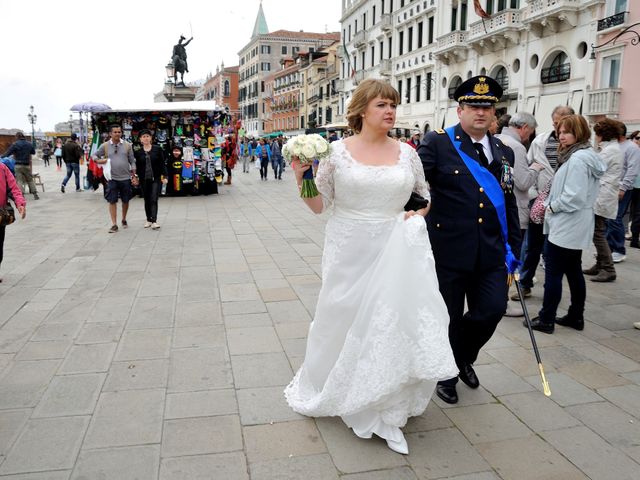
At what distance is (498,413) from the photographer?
3455 millimetres

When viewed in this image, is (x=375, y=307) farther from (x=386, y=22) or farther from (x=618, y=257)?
(x=386, y=22)

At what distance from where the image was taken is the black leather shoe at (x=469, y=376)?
3.80 metres

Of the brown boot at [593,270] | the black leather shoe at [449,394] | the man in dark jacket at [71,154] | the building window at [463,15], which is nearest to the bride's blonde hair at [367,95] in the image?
the black leather shoe at [449,394]

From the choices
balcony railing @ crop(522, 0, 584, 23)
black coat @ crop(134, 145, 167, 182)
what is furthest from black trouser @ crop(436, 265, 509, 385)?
balcony railing @ crop(522, 0, 584, 23)

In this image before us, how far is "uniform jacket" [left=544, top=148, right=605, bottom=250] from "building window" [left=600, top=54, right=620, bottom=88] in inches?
743

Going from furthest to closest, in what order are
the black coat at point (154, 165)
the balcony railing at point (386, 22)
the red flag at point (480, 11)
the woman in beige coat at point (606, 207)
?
the balcony railing at point (386, 22), the red flag at point (480, 11), the black coat at point (154, 165), the woman in beige coat at point (606, 207)

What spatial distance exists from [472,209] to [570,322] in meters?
2.38

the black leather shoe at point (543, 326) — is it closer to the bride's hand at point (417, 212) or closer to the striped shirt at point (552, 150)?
the striped shirt at point (552, 150)

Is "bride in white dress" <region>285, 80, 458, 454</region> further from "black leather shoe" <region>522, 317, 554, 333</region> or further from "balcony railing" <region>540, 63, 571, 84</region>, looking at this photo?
"balcony railing" <region>540, 63, 571, 84</region>

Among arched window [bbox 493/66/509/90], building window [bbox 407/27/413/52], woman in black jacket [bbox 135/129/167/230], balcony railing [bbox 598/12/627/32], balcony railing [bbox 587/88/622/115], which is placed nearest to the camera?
woman in black jacket [bbox 135/129/167/230]

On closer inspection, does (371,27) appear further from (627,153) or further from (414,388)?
(414,388)

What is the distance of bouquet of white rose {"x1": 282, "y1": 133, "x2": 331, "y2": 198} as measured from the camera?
10.0ft

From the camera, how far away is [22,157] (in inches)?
601

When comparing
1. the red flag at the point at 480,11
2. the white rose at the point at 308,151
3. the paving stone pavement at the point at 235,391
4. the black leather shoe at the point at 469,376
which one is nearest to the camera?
the paving stone pavement at the point at 235,391
